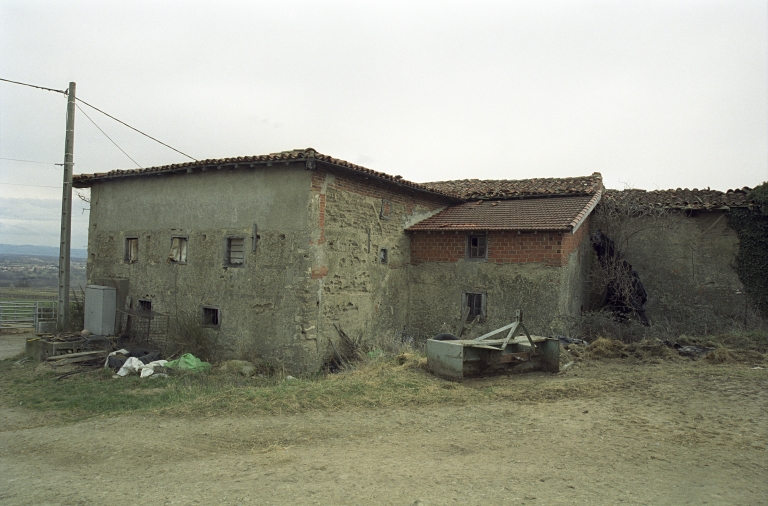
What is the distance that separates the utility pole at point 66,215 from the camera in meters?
13.9

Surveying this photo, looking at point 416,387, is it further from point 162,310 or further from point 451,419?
point 162,310

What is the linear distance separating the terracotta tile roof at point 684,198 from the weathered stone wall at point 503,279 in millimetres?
1839

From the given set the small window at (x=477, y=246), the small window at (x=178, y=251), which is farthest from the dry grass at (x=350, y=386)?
the small window at (x=477, y=246)

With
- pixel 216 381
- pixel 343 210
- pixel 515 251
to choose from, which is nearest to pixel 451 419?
pixel 216 381

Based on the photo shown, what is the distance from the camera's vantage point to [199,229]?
1233 cm

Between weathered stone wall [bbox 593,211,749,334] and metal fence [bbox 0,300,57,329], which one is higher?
weathered stone wall [bbox 593,211,749,334]

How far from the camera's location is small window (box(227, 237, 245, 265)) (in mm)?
11688

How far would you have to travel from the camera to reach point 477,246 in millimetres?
13367

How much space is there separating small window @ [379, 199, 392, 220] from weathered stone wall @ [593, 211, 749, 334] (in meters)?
6.69

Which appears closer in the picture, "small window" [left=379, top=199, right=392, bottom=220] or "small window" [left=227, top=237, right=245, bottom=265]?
"small window" [left=227, top=237, right=245, bottom=265]

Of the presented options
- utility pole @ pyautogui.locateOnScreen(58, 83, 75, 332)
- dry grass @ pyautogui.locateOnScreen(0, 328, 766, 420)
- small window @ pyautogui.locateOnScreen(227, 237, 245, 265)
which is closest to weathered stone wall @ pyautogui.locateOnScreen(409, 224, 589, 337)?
dry grass @ pyautogui.locateOnScreen(0, 328, 766, 420)

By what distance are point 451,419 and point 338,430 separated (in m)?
1.38

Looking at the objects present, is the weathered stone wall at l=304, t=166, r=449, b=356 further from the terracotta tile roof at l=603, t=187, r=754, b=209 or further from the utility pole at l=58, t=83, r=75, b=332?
the utility pole at l=58, t=83, r=75, b=332

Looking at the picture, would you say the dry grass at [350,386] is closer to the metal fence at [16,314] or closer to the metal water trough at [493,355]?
the metal water trough at [493,355]
